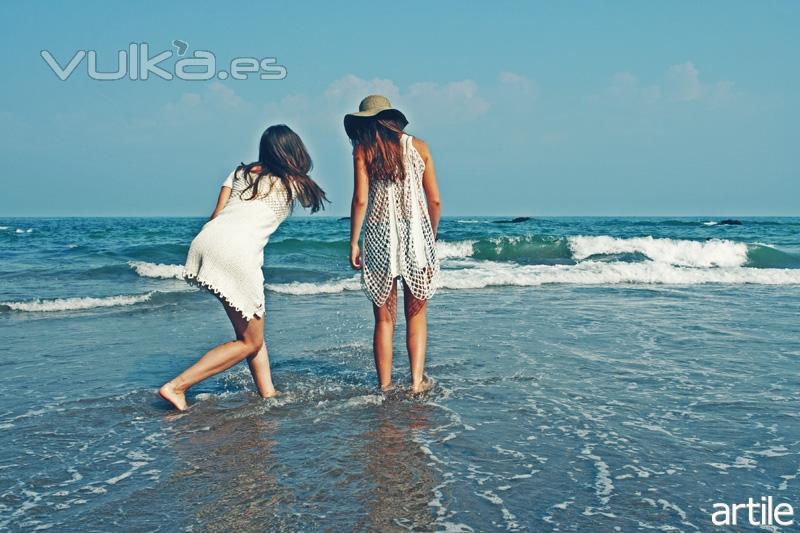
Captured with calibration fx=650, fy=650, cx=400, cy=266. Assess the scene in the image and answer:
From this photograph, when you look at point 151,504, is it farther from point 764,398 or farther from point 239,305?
point 764,398

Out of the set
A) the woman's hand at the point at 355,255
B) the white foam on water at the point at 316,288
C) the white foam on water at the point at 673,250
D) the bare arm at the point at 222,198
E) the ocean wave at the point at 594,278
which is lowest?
the white foam on water at the point at 316,288

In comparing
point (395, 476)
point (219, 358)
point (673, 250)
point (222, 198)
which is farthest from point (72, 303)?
point (673, 250)

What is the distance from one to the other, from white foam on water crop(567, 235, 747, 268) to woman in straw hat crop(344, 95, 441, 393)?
1744 cm

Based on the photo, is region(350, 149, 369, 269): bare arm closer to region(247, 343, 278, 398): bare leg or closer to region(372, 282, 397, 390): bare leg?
region(372, 282, 397, 390): bare leg

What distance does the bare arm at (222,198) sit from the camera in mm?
4266

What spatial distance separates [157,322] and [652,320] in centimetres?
635

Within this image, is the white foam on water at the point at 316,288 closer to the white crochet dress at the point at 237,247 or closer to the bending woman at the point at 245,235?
the bending woman at the point at 245,235

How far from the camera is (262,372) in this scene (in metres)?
4.62

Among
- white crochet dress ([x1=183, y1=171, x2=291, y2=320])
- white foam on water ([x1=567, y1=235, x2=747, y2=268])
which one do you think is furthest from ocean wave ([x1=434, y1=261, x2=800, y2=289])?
white crochet dress ([x1=183, y1=171, x2=291, y2=320])

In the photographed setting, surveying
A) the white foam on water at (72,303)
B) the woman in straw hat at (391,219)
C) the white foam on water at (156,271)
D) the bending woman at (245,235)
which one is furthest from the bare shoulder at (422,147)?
the white foam on water at (156,271)

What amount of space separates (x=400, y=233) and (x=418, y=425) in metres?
1.38

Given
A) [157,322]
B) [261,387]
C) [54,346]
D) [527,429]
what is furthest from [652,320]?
[54,346]

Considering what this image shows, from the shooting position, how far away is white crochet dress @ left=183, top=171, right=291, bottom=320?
4.15m

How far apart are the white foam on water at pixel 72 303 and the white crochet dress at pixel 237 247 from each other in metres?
6.90
